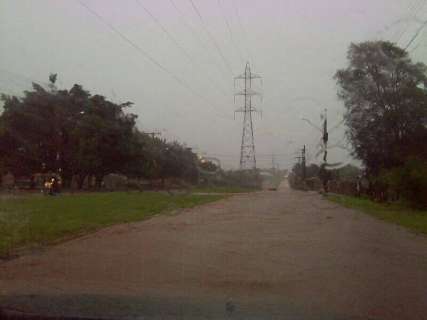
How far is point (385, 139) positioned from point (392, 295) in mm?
33377

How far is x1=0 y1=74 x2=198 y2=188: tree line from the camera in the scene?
170 feet

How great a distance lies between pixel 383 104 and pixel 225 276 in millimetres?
33154

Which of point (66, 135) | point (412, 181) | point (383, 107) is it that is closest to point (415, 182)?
point (412, 181)

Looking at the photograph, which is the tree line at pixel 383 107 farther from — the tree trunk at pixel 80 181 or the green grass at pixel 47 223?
the tree trunk at pixel 80 181

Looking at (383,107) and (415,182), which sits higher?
(383,107)

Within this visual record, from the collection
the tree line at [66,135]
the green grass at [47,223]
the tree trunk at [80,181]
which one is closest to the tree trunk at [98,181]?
the tree line at [66,135]

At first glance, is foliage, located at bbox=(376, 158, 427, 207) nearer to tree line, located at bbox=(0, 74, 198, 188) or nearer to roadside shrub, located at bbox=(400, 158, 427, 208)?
roadside shrub, located at bbox=(400, 158, 427, 208)

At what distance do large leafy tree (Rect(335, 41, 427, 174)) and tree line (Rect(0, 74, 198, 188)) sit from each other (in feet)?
80.4

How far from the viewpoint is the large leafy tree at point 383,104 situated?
3956 cm

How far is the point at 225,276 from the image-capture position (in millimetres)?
10430

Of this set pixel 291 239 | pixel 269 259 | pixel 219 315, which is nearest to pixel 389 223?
pixel 291 239

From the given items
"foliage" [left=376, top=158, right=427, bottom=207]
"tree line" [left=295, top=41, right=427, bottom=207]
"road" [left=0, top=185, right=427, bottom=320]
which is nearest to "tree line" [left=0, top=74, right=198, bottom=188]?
"tree line" [left=295, top=41, right=427, bottom=207]

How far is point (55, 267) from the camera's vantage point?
1115 cm

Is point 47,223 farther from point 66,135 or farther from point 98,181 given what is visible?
point 98,181
